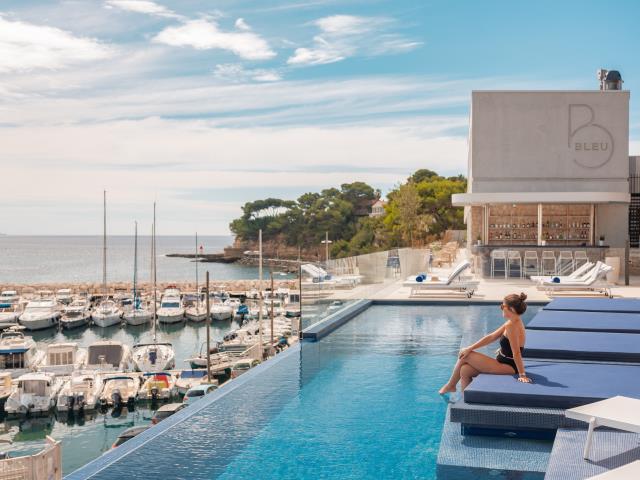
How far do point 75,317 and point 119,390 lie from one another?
22736mm

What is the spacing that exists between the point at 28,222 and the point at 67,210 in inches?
480

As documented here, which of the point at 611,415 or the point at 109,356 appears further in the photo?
the point at 109,356

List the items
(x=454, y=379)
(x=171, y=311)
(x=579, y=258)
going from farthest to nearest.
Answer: (x=171, y=311)
(x=579, y=258)
(x=454, y=379)

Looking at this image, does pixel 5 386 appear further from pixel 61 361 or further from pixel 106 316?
pixel 106 316

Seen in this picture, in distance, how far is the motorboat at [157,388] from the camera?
26.0 metres

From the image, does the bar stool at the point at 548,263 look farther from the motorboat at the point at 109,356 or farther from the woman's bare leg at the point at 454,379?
the motorboat at the point at 109,356

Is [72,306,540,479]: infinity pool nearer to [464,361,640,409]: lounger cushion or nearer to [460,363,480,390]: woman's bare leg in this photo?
[460,363,480,390]: woman's bare leg

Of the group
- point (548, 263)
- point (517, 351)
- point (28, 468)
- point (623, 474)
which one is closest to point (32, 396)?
point (548, 263)

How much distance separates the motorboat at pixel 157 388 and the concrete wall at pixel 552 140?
14.4m

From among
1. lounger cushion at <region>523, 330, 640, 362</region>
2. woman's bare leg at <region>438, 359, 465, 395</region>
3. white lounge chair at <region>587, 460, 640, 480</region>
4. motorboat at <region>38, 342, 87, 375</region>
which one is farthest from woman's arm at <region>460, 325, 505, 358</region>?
motorboat at <region>38, 342, 87, 375</region>

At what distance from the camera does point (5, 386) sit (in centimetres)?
2658

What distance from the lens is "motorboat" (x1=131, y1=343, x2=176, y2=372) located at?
2998 centimetres

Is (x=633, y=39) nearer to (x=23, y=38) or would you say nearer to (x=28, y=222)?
(x=23, y=38)

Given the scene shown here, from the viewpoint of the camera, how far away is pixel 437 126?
164ft
